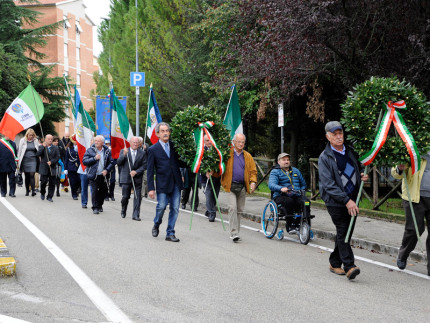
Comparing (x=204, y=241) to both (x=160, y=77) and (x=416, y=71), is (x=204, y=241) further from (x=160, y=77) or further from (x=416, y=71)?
(x=160, y=77)

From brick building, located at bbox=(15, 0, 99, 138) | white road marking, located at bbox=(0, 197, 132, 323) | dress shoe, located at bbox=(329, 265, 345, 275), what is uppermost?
brick building, located at bbox=(15, 0, 99, 138)

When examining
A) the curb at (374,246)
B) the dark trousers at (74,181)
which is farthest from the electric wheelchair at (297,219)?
the dark trousers at (74,181)

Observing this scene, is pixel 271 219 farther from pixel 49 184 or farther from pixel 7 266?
pixel 49 184

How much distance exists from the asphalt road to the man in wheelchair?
614 millimetres

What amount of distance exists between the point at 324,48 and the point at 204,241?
20.2 feet

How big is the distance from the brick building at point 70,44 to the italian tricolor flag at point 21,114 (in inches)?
1738

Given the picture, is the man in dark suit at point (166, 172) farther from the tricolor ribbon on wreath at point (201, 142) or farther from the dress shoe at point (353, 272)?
the dress shoe at point (353, 272)

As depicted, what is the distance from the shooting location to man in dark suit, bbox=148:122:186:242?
916cm

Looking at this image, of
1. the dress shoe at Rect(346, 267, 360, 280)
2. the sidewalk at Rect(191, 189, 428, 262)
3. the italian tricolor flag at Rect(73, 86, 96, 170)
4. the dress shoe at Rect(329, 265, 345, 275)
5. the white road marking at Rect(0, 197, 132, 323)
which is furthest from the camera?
the italian tricolor flag at Rect(73, 86, 96, 170)

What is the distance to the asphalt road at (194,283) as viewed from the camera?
5.07 meters

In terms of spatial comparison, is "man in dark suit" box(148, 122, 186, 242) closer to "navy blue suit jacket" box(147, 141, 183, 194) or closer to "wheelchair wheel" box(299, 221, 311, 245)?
"navy blue suit jacket" box(147, 141, 183, 194)

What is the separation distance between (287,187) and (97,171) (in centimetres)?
547

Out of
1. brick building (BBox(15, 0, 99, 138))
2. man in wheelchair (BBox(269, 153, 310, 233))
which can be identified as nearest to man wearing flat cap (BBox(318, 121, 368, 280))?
man in wheelchair (BBox(269, 153, 310, 233))

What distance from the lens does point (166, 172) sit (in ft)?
30.1
